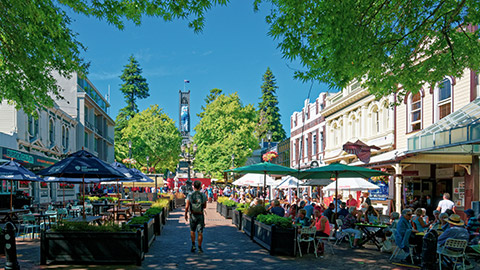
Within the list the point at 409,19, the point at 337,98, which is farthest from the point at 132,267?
the point at 337,98

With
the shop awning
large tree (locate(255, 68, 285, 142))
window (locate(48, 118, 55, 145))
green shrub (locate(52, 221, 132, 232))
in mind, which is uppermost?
large tree (locate(255, 68, 285, 142))

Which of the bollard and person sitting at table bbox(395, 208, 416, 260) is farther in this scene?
person sitting at table bbox(395, 208, 416, 260)

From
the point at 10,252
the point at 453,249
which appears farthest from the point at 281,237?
the point at 10,252

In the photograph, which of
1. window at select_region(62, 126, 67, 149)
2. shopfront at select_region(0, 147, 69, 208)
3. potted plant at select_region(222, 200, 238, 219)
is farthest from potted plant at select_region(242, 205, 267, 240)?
window at select_region(62, 126, 67, 149)

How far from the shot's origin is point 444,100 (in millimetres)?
19109

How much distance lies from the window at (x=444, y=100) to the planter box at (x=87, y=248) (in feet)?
49.9

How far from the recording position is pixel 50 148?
108ft

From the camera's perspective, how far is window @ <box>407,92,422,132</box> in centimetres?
2138

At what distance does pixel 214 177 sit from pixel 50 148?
22.5 metres

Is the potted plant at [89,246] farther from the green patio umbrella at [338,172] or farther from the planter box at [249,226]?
the green patio umbrella at [338,172]

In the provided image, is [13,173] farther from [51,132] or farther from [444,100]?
[51,132]

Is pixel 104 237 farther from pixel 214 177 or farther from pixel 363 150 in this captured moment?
pixel 214 177

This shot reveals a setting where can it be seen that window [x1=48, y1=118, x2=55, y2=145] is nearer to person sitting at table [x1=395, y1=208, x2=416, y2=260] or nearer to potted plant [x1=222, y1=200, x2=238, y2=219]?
potted plant [x1=222, y1=200, x2=238, y2=219]

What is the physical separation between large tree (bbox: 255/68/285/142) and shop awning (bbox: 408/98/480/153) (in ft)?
228
